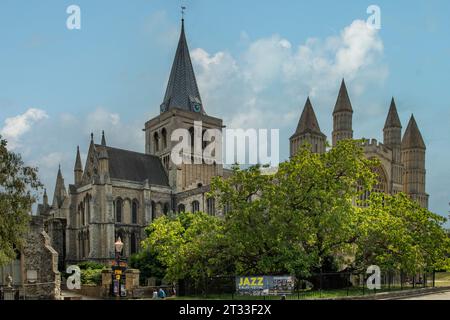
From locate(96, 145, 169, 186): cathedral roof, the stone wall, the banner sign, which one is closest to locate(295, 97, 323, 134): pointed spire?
locate(96, 145, 169, 186): cathedral roof

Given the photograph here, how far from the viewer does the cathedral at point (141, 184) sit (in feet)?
218

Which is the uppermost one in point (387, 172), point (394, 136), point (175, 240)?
point (394, 136)

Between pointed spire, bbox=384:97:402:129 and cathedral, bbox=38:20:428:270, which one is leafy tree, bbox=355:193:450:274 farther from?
pointed spire, bbox=384:97:402:129

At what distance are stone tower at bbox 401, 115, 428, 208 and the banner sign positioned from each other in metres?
62.8

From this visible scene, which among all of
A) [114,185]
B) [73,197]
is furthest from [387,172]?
[73,197]

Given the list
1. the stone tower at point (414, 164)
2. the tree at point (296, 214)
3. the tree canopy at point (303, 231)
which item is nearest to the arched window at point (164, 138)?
the stone tower at point (414, 164)

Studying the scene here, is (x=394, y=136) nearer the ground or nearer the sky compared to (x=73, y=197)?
nearer the sky

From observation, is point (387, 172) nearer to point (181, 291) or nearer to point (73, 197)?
point (73, 197)

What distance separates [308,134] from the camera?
227ft

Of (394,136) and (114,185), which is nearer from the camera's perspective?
(114,185)
